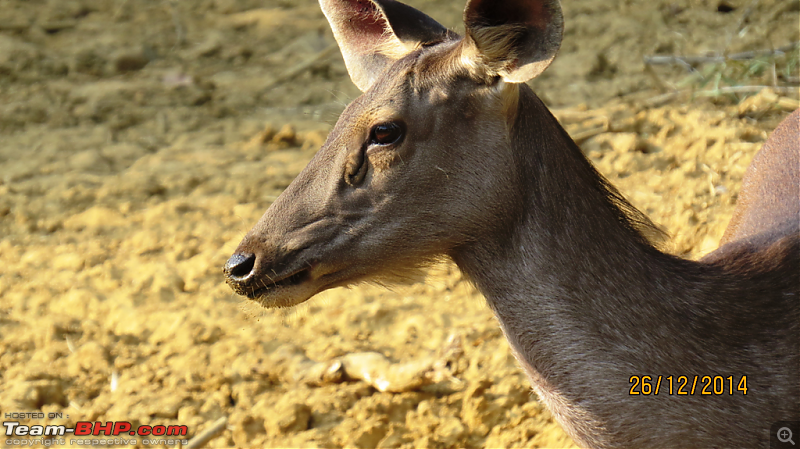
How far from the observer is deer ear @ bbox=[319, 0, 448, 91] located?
3.01 metres

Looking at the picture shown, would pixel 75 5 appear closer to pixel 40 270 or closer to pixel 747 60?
pixel 40 270

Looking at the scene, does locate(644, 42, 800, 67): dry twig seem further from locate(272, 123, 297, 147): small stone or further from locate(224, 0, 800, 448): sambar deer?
locate(224, 0, 800, 448): sambar deer

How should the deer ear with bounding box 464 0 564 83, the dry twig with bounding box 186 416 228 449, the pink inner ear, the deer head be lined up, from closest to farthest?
the deer ear with bounding box 464 0 564 83 < the deer head < the pink inner ear < the dry twig with bounding box 186 416 228 449

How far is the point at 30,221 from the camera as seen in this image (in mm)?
5289

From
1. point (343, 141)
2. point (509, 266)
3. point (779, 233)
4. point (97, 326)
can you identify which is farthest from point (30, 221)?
point (779, 233)

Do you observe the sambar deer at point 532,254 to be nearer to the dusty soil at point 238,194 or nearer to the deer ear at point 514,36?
the deer ear at point 514,36

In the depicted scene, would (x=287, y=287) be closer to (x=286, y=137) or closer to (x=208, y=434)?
(x=208, y=434)

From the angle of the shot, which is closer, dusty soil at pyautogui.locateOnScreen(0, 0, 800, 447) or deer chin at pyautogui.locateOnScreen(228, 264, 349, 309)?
deer chin at pyautogui.locateOnScreen(228, 264, 349, 309)

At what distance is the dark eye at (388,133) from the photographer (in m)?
2.61

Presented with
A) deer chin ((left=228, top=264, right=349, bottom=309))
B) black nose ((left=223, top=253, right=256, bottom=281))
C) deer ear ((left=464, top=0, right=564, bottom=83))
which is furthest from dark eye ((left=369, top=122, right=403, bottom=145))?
black nose ((left=223, top=253, right=256, bottom=281))
